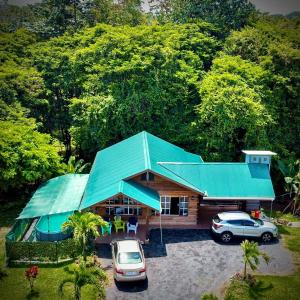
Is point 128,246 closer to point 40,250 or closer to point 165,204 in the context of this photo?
point 40,250

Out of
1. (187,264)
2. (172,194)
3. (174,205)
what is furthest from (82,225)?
(174,205)

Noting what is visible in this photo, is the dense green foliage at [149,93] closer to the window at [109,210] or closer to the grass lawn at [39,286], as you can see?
the window at [109,210]

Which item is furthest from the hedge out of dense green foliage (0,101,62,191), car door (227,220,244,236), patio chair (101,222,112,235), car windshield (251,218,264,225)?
car windshield (251,218,264,225)

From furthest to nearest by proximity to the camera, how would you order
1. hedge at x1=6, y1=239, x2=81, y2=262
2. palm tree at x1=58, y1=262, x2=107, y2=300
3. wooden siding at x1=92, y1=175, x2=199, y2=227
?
wooden siding at x1=92, y1=175, x2=199, y2=227
hedge at x1=6, y1=239, x2=81, y2=262
palm tree at x1=58, y1=262, x2=107, y2=300

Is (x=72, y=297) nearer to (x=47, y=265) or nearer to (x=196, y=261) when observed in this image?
(x=47, y=265)

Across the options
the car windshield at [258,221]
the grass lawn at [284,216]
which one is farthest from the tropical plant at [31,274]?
the grass lawn at [284,216]

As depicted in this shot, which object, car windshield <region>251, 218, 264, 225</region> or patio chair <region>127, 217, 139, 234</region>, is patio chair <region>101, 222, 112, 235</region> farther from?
car windshield <region>251, 218, 264, 225</region>
